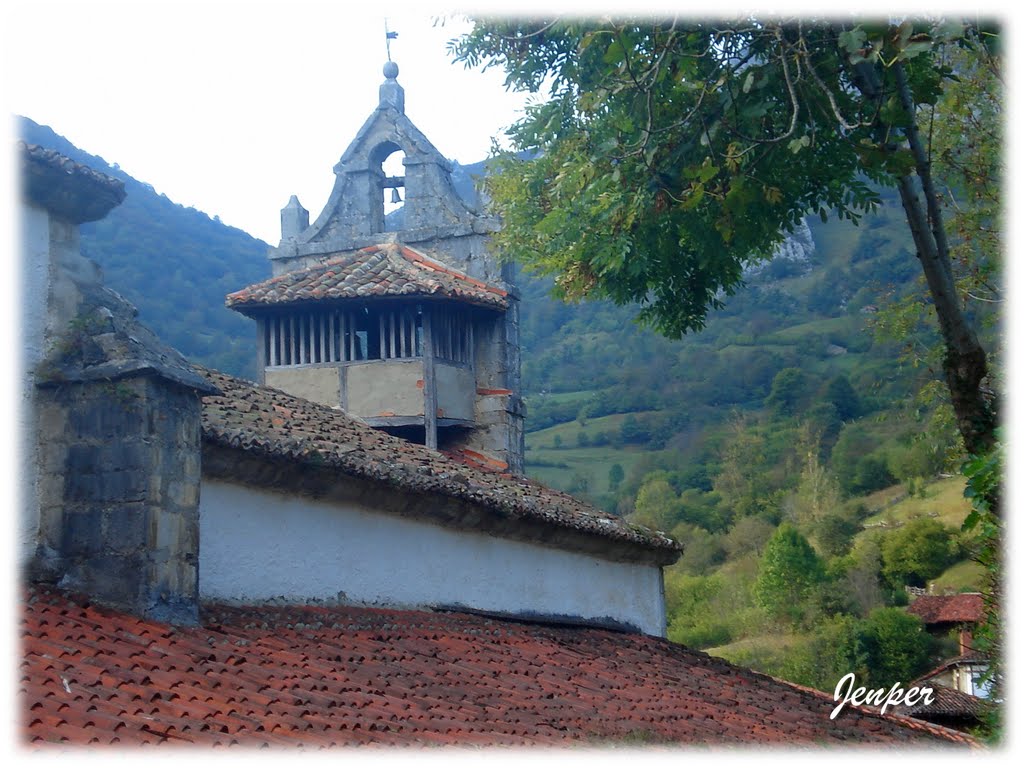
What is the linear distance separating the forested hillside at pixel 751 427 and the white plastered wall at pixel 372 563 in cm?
416

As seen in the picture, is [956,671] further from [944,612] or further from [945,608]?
[945,608]

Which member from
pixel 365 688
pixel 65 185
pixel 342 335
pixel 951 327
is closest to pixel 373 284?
pixel 342 335

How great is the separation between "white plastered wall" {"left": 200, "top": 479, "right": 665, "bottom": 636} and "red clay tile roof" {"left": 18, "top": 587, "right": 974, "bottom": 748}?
256 millimetres

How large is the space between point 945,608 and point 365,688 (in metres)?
32.5

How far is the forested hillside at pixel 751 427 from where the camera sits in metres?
38.9

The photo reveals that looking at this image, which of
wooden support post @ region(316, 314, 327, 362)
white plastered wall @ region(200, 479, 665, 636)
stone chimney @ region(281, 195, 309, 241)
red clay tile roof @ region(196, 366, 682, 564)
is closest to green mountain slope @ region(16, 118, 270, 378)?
stone chimney @ region(281, 195, 309, 241)

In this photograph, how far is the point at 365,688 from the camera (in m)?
7.36

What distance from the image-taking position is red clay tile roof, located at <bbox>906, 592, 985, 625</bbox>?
34500mm

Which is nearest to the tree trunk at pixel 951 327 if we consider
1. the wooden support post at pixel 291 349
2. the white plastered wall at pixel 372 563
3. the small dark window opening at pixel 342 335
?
the white plastered wall at pixel 372 563

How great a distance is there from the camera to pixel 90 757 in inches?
192

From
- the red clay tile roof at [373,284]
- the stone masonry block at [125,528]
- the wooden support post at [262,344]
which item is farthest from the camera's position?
the wooden support post at [262,344]

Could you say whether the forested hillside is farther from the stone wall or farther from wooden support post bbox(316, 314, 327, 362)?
the stone wall

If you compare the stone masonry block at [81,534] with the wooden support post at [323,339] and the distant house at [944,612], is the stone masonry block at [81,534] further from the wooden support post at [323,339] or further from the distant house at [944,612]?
the distant house at [944,612]

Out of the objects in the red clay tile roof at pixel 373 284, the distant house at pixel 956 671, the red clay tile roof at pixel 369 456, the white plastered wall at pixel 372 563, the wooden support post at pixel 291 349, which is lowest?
the distant house at pixel 956 671
